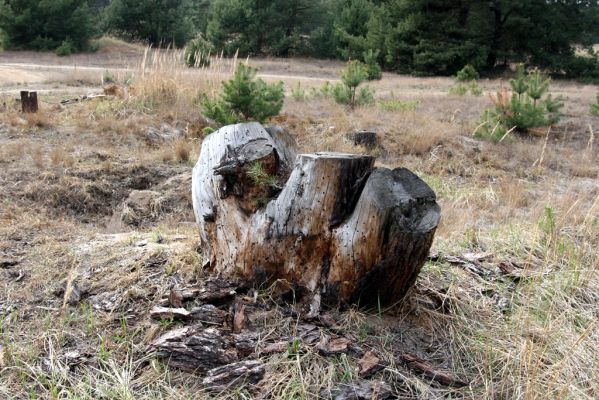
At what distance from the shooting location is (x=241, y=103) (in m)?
8.16

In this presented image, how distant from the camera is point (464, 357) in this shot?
291 cm

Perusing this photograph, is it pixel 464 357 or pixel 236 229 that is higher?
pixel 236 229

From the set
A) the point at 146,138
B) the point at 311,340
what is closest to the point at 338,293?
the point at 311,340

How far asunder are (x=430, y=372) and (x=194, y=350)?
1.09m

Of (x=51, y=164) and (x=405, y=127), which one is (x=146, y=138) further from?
(x=405, y=127)

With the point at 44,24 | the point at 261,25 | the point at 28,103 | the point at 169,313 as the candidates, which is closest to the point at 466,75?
the point at 28,103

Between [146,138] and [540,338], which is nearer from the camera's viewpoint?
[540,338]

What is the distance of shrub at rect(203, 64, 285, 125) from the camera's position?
7887 mm

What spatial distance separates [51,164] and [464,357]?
17.0ft

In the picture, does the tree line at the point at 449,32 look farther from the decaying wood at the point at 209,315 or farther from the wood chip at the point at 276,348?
the wood chip at the point at 276,348

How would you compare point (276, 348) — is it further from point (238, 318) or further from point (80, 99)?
point (80, 99)

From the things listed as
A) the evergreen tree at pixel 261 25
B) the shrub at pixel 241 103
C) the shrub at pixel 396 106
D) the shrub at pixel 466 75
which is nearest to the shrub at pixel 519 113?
the shrub at pixel 396 106

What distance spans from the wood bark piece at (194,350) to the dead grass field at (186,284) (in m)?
0.06

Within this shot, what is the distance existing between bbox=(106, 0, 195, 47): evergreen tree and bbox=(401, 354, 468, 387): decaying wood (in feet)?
107
